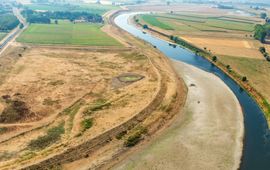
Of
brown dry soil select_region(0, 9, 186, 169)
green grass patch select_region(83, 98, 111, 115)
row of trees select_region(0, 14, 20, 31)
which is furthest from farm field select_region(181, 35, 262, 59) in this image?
row of trees select_region(0, 14, 20, 31)

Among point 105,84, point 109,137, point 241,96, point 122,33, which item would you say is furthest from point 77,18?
point 109,137

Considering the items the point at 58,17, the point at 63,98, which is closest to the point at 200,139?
the point at 63,98

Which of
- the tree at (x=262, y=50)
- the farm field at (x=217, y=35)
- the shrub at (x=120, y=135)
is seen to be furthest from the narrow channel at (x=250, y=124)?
the tree at (x=262, y=50)

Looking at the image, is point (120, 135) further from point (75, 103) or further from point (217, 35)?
point (217, 35)

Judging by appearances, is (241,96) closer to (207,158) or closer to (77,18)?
(207,158)

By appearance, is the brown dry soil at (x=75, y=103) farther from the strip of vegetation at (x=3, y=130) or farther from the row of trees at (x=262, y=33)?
the row of trees at (x=262, y=33)

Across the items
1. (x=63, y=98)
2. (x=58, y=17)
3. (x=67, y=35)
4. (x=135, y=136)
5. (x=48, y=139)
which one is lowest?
(x=135, y=136)

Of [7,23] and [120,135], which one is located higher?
[7,23]
